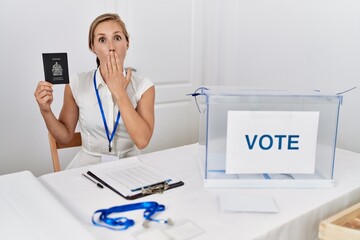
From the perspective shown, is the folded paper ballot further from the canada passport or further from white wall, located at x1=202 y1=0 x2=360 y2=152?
white wall, located at x1=202 y1=0 x2=360 y2=152

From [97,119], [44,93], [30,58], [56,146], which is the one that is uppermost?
[30,58]

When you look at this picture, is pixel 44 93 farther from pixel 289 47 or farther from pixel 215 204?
pixel 289 47

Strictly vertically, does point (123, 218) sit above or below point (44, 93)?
below

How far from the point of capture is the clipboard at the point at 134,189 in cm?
102

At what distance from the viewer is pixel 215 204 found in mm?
980

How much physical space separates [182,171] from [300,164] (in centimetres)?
37

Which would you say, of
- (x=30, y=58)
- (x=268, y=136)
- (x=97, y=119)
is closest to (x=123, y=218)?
(x=268, y=136)

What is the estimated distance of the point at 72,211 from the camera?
93cm

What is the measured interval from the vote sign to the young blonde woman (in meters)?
0.47

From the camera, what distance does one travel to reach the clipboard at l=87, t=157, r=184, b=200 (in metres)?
1.02

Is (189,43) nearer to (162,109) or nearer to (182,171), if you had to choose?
(162,109)

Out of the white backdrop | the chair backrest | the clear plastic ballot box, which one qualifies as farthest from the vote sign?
the white backdrop

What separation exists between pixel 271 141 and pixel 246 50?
62.1 inches

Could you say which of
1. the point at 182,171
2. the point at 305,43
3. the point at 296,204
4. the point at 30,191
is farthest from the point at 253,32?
the point at 30,191
